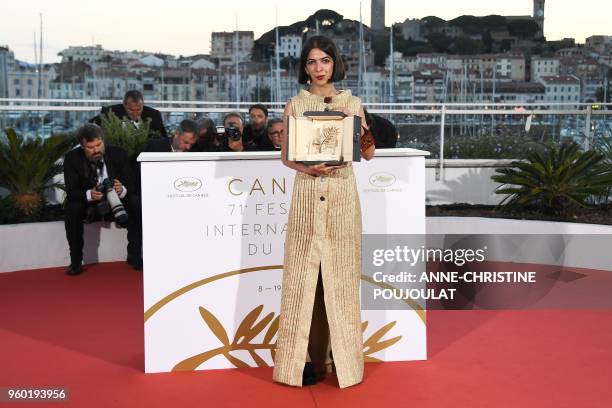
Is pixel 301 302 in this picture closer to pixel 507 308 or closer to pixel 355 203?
pixel 355 203

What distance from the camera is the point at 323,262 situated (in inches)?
161

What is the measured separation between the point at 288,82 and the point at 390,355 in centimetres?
5953

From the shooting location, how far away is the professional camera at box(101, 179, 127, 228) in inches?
281

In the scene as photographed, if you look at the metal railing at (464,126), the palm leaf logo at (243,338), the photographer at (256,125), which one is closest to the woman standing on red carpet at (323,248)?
the palm leaf logo at (243,338)

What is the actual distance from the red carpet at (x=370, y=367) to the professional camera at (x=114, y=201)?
1091 millimetres

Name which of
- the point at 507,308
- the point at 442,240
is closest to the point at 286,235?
the point at 507,308

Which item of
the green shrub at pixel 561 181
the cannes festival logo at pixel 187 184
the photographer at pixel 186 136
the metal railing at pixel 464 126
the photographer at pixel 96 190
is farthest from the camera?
the metal railing at pixel 464 126

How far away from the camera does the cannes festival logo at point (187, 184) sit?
4.36 m

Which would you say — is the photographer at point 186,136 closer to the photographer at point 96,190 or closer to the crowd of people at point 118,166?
the crowd of people at point 118,166

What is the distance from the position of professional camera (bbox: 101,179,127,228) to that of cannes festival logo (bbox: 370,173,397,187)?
10.5 feet

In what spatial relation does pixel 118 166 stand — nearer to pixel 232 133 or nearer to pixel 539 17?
pixel 232 133

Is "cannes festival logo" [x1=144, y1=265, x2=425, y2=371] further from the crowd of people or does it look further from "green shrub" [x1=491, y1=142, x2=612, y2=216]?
"green shrub" [x1=491, y1=142, x2=612, y2=216]

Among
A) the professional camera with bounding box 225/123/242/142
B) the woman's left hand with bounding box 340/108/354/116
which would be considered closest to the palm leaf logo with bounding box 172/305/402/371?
the woman's left hand with bounding box 340/108/354/116

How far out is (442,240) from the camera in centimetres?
805
